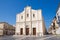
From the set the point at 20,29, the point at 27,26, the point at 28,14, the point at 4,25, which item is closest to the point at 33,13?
the point at 28,14

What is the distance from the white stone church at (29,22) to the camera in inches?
1318

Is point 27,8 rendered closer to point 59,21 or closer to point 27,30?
point 27,30

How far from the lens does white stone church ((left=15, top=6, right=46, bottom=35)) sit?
33.5 meters

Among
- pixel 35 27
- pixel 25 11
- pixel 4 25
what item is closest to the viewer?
pixel 35 27

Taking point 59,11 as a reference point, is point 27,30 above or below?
below

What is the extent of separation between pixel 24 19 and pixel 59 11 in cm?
1613

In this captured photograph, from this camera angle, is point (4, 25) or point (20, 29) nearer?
point (20, 29)

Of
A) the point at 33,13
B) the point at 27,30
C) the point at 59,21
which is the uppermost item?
the point at 33,13

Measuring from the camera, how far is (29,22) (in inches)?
1379

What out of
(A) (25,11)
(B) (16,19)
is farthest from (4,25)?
(A) (25,11)

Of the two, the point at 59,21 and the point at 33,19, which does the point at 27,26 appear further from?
the point at 59,21

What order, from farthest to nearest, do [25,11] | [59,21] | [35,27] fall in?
[59,21] → [25,11] → [35,27]

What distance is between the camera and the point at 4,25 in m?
45.2

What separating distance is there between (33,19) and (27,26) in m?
3.29
